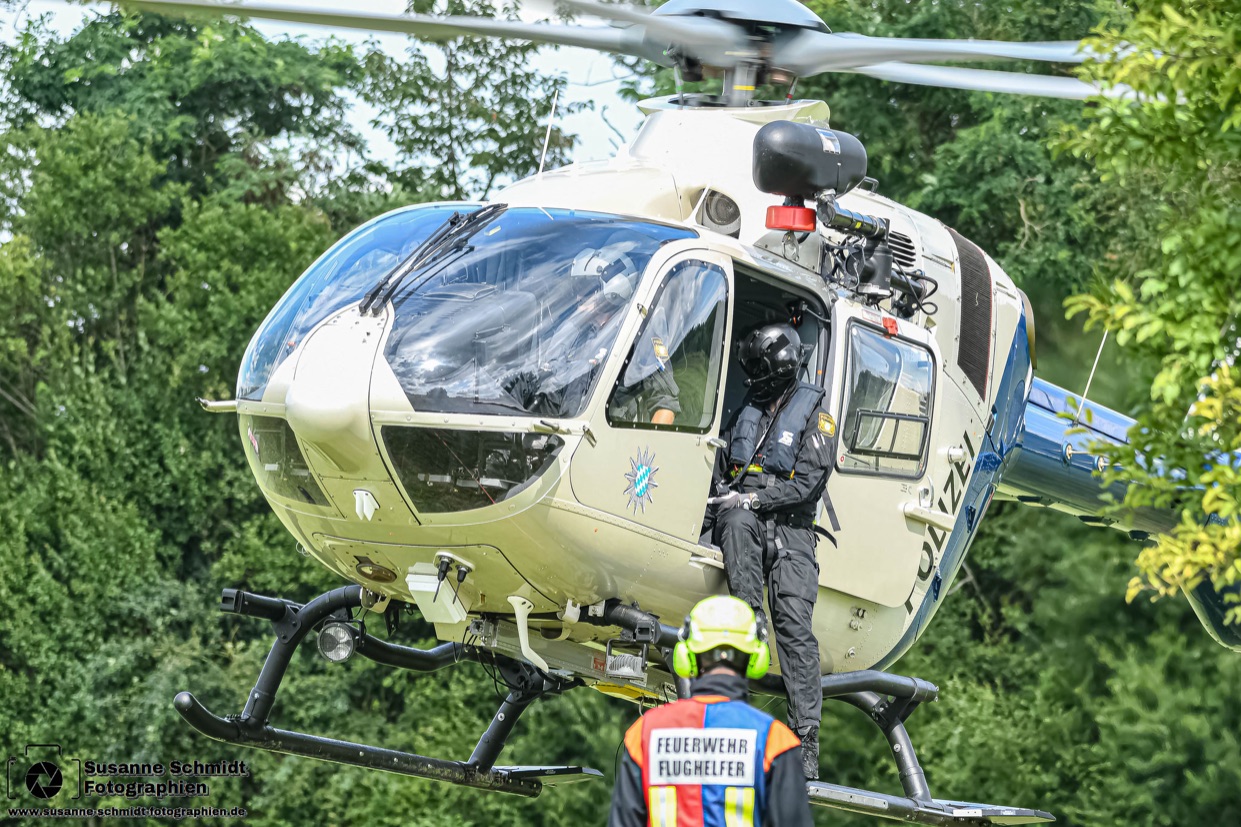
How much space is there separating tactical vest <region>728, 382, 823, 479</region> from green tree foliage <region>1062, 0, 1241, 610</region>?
137 centimetres

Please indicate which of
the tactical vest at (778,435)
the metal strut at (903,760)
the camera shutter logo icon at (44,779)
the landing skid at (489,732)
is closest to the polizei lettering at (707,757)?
the landing skid at (489,732)

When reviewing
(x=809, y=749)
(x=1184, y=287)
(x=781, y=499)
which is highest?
(x=1184, y=287)

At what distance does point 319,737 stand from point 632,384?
9.81ft

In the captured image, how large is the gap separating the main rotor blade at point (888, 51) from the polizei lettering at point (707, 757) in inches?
141

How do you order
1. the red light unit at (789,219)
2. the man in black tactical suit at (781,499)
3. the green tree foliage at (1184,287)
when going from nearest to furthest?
the green tree foliage at (1184,287)
the man in black tactical suit at (781,499)
the red light unit at (789,219)

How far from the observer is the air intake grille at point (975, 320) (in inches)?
366

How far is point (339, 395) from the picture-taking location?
7016 mm

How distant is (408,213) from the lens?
8070mm

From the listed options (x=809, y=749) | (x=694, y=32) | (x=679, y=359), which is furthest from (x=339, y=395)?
(x=809, y=749)

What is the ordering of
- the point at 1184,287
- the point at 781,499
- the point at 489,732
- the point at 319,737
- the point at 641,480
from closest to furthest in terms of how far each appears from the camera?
the point at 1184,287
the point at 641,480
the point at 781,499
the point at 319,737
the point at 489,732

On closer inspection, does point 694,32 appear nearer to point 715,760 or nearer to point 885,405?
point 885,405

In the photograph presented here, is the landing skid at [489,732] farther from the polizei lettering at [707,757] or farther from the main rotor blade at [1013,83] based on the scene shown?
the polizei lettering at [707,757]

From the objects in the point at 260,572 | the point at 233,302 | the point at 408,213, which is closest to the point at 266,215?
the point at 233,302

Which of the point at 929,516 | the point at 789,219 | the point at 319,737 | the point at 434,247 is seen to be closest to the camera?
the point at 434,247
